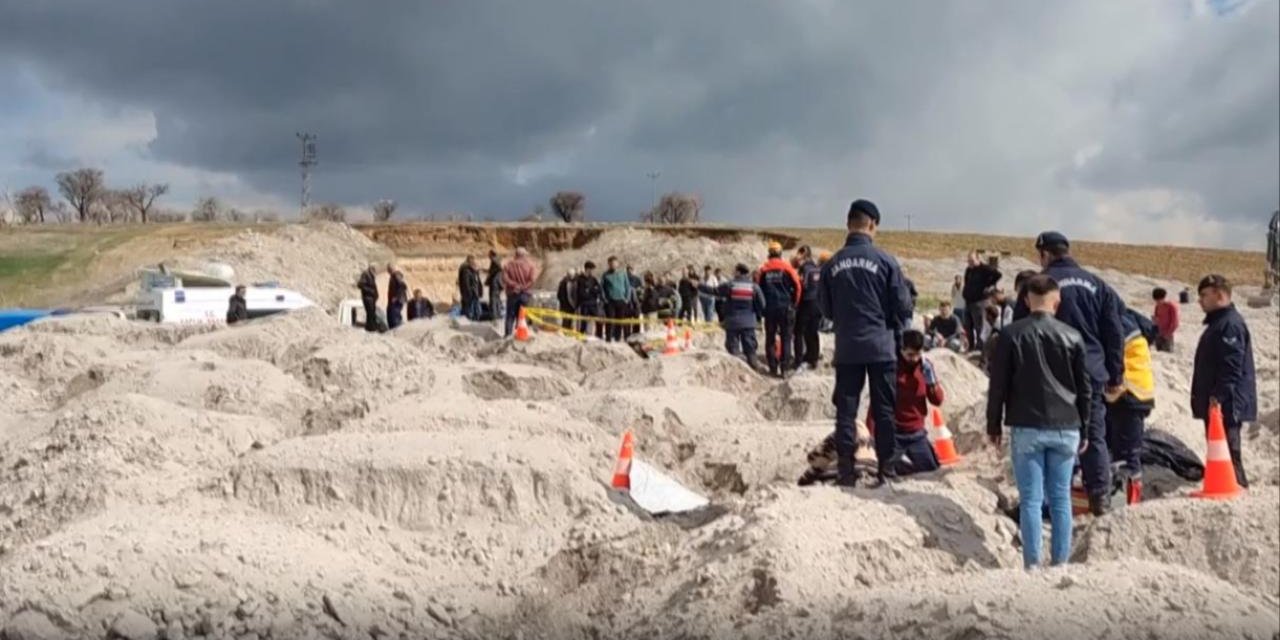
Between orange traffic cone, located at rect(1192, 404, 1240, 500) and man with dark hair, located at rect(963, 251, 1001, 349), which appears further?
man with dark hair, located at rect(963, 251, 1001, 349)

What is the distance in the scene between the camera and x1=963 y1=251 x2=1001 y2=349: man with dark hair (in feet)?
52.6

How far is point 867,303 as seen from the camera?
24.3 feet

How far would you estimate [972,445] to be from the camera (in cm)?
1042

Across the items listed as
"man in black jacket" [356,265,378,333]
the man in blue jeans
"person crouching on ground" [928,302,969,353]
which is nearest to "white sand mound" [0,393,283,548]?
the man in blue jeans

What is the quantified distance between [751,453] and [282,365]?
8.16m

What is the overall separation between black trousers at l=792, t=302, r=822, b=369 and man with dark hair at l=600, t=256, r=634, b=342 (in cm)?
452

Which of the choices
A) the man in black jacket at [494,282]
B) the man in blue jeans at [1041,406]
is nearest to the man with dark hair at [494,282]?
the man in black jacket at [494,282]

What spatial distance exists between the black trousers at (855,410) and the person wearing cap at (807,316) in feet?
21.1

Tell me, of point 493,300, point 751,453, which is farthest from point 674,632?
point 493,300

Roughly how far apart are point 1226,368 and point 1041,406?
3.00 m

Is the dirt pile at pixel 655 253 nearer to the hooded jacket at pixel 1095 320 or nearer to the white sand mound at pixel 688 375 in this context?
the white sand mound at pixel 688 375

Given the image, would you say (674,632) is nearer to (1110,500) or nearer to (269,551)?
(269,551)

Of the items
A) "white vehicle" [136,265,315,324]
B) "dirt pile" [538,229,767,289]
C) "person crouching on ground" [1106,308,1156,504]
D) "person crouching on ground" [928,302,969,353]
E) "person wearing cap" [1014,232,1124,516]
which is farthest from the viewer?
"dirt pile" [538,229,767,289]

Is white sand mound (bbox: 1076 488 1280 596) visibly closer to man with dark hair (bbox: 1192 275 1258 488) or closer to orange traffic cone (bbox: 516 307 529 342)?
man with dark hair (bbox: 1192 275 1258 488)
